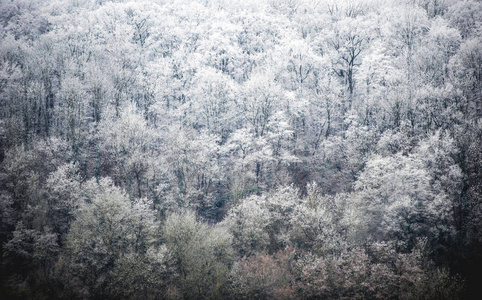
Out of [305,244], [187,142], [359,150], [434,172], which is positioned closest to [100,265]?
[187,142]

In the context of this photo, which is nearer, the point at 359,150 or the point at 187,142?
the point at 359,150

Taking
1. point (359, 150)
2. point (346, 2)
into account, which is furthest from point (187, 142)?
point (346, 2)

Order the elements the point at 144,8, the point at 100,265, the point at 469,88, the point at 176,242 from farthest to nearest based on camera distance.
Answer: the point at 144,8 < the point at 469,88 < the point at 176,242 < the point at 100,265

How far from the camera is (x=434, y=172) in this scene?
106 ft

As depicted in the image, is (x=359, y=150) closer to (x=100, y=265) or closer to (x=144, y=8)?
(x=100, y=265)

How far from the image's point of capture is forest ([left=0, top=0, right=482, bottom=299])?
30.4 metres

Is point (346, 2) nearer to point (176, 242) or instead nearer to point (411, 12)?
point (411, 12)

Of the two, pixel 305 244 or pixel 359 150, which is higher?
pixel 359 150

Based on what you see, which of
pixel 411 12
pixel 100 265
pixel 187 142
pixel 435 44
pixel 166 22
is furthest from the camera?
pixel 166 22

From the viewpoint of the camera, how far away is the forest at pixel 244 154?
99.7 feet

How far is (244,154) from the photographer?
44.3m

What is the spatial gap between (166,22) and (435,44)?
48.4m

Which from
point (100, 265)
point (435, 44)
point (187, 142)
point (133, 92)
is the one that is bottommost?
point (100, 265)

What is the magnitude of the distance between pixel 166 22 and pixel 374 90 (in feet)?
139
